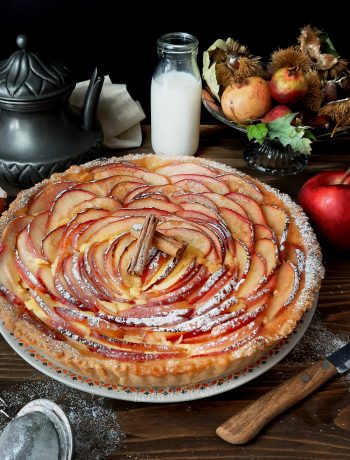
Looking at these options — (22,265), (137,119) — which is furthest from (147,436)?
(137,119)

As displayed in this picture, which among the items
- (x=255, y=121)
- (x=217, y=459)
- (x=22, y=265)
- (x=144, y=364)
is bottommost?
(x=217, y=459)

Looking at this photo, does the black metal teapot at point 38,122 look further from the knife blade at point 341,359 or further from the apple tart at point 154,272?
the knife blade at point 341,359

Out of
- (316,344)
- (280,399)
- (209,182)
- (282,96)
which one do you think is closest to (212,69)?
(282,96)

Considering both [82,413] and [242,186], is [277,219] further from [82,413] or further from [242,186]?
[82,413]

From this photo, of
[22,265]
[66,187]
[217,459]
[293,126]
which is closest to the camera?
[217,459]

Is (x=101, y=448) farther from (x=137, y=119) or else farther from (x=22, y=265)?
(x=137, y=119)

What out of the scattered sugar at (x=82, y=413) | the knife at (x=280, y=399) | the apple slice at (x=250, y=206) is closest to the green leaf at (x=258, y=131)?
the apple slice at (x=250, y=206)
